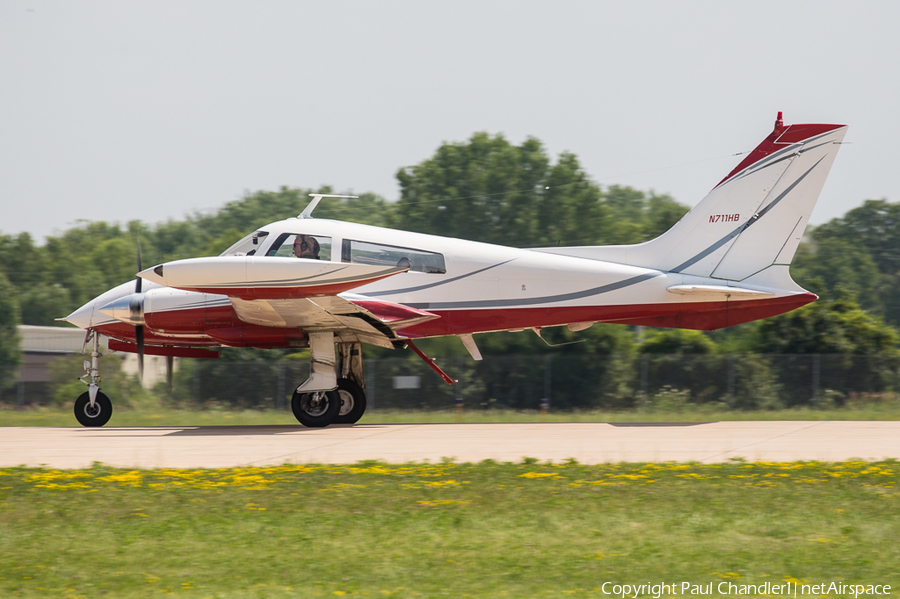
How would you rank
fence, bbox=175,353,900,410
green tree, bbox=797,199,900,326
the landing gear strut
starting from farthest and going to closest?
green tree, bbox=797,199,900,326, fence, bbox=175,353,900,410, the landing gear strut

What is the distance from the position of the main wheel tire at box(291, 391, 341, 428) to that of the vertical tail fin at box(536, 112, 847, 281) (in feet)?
18.0

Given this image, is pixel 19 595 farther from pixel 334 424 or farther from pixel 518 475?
pixel 334 424

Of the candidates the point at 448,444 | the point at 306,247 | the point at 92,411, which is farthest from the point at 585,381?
the point at 92,411

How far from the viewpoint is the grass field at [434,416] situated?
19.9 metres

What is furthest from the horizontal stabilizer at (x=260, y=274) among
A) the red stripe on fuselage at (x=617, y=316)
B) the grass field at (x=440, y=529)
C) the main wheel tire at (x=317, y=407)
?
the grass field at (x=440, y=529)

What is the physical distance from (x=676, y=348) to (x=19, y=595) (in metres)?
26.0

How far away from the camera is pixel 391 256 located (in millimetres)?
16094

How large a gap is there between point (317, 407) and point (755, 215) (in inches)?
350

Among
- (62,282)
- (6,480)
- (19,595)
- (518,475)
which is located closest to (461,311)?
(518,475)

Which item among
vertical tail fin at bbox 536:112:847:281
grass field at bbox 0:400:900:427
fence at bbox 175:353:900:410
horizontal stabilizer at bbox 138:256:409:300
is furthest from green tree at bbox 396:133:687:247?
horizontal stabilizer at bbox 138:256:409:300

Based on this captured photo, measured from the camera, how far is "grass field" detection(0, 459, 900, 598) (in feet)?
20.7

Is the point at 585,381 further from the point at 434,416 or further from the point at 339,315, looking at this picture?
the point at 339,315

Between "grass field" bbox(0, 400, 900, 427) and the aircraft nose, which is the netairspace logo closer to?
"grass field" bbox(0, 400, 900, 427)

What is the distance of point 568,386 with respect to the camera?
91.2 ft
